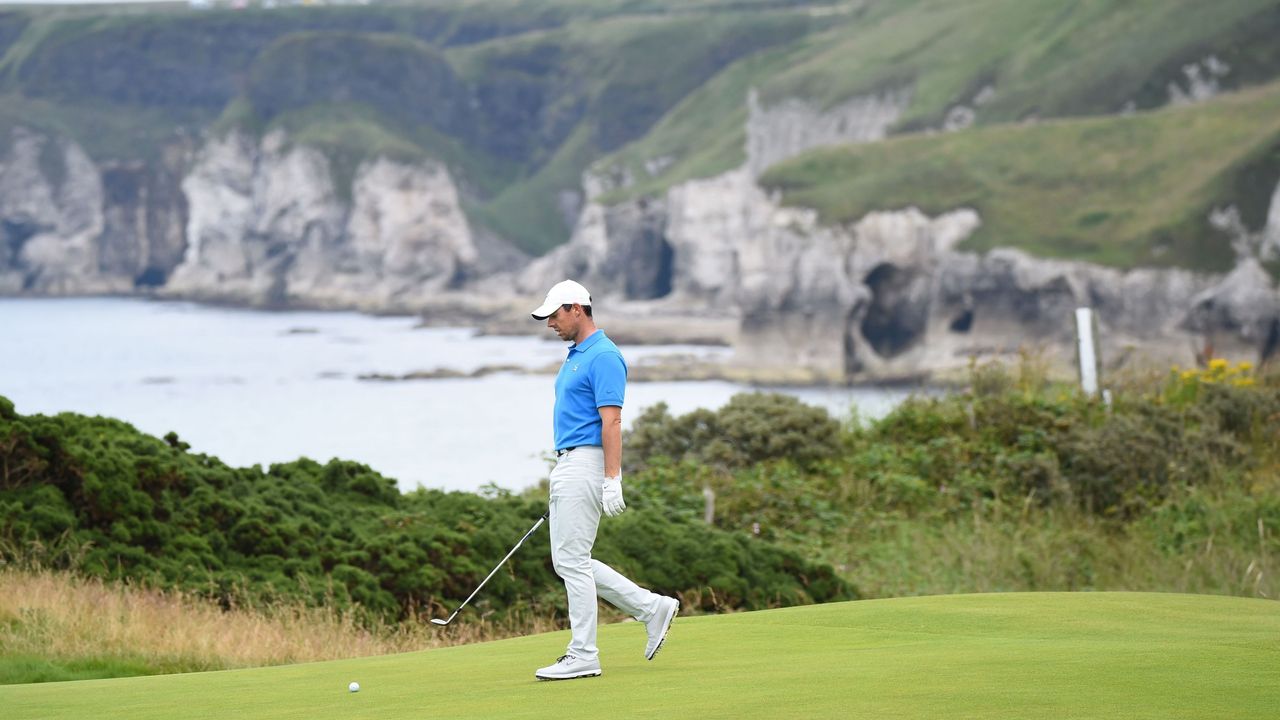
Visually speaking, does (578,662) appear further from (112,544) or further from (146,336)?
(146,336)

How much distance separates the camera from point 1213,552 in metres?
18.2

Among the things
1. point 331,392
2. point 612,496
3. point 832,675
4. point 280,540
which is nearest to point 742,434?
point 280,540

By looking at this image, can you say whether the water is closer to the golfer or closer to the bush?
the bush

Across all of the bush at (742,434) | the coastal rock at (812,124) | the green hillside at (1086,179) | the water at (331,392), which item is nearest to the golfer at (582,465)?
the bush at (742,434)

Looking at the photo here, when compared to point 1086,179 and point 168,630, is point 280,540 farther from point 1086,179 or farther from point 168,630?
point 1086,179

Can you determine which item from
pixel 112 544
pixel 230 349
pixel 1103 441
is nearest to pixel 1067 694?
pixel 112 544

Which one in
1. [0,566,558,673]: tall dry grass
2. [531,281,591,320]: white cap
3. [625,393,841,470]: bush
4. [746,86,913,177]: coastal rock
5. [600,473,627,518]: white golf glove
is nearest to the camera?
[600,473,627,518]: white golf glove

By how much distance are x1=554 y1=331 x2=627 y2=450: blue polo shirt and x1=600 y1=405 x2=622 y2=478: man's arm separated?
0.16ft

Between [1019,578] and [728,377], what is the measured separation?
89449 mm

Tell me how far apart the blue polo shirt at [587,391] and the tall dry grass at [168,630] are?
13.9 ft

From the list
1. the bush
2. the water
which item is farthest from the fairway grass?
the water

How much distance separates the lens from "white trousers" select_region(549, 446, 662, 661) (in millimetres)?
8367

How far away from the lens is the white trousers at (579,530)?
27.5ft

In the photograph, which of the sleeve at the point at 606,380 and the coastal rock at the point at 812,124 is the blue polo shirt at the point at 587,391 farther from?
the coastal rock at the point at 812,124
